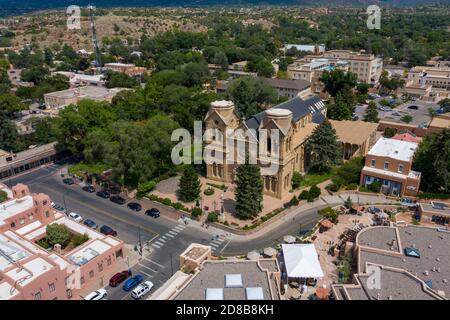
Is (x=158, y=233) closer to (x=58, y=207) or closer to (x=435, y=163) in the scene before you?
(x=58, y=207)

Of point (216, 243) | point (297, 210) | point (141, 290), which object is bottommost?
point (216, 243)

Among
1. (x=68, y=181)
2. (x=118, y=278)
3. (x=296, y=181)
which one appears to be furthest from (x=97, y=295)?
(x=296, y=181)

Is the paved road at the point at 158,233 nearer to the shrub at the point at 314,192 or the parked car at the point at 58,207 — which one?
the parked car at the point at 58,207

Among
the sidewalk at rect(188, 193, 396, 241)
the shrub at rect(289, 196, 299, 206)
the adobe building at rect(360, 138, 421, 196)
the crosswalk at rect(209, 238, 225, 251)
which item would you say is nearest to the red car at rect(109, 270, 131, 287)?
the crosswalk at rect(209, 238, 225, 251)

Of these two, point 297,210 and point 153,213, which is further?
point 297,210

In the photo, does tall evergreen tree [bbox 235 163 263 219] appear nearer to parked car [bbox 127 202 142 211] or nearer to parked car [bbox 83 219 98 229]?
parked car [bbox 127 202 142 211]

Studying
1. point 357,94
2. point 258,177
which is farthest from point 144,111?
point 357,94
